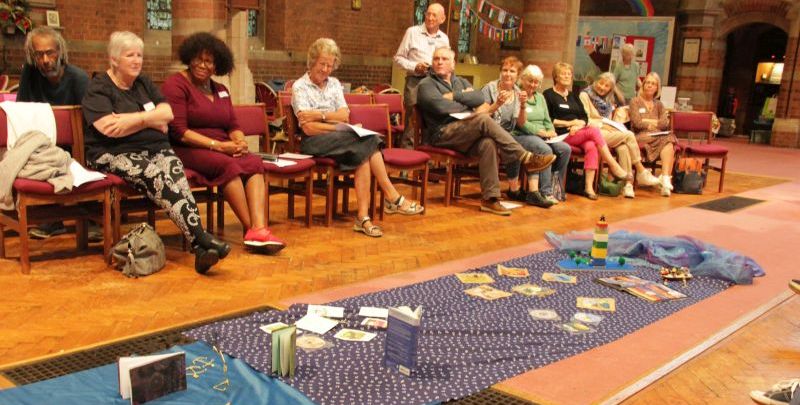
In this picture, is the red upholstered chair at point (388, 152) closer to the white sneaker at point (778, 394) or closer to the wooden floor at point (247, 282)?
the wooden floor at point (247, 282)

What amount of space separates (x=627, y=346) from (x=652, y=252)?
171cm

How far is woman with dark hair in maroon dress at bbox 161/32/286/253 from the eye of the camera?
4895 mm

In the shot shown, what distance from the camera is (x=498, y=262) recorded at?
5117 millimetres

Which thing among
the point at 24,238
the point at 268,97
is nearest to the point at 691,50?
the point at 268,97

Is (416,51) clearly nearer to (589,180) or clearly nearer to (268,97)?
(589,180)

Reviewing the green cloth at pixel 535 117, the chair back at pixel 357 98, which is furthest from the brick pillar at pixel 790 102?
the chair back at pixel 357 98

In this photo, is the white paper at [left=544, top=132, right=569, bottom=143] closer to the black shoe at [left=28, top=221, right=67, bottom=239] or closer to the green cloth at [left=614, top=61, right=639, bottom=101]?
the green cloth at [left=614, top=61, right=639, bottom=101]

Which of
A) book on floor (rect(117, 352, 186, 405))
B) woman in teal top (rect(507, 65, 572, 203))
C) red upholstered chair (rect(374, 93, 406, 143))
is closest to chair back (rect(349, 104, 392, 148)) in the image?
red upholstered chair (rect(374, 93, 406, 143))

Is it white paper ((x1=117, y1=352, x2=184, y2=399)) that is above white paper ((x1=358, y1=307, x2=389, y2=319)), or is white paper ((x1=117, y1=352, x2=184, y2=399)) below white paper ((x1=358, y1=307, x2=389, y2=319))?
above

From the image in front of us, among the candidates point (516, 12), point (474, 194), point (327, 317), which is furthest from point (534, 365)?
point (516, 12)

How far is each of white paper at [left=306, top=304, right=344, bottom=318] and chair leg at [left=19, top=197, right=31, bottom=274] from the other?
65.7 inches

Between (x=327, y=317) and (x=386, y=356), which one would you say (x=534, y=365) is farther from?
(x=327, y=317)

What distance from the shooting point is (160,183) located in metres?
4.51

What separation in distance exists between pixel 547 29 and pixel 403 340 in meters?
9.32
